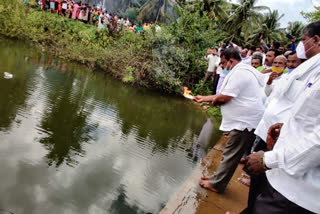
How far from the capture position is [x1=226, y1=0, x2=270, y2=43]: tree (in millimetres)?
23703

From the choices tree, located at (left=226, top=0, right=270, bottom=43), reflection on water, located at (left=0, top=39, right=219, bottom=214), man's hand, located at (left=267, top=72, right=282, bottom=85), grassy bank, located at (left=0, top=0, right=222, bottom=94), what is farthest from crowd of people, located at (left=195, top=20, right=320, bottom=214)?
tree, located at (left=226, top=0, right=270, bottom=43)

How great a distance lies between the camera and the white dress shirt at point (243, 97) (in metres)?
2.53

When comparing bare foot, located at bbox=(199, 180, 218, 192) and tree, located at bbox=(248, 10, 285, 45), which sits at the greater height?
tree, located at bbox=(248, 10, 285, 45)

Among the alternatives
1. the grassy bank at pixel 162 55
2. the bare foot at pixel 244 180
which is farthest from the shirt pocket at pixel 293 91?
the grassy bank at pixel 162 55

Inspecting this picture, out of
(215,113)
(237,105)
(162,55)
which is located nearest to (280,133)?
(237,105)

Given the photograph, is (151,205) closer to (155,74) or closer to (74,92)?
(74,92)

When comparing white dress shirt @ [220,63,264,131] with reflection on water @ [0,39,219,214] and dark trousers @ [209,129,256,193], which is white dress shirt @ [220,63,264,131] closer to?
dark trousers @ [209,129,256,193]

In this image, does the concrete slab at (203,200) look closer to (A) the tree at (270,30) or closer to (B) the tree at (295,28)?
(A) the tree at (270,30)

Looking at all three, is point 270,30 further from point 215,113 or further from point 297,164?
point 297,164

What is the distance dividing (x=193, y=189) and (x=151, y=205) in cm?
54

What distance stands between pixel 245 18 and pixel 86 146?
24.6 metres

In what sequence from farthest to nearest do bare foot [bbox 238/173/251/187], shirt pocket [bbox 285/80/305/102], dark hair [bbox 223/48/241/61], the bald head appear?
the bald head
bare foot [bbox 238/173/251/187]
dark hair [bbox 223/48/241/61]
shirt pocket [bbox 285/80/305/102]

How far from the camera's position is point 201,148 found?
15.8 ft

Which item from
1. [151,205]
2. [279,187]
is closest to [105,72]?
[151,205]
